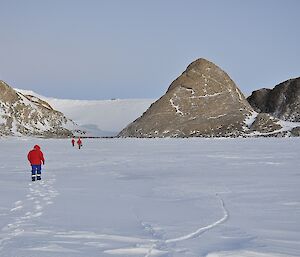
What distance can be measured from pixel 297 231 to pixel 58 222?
450 cm

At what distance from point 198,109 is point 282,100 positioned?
4636 cm

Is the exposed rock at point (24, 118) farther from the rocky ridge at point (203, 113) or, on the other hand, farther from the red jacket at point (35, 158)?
the red jacket at point (35, 158)

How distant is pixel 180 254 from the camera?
6293mm

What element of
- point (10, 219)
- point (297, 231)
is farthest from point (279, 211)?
point (10, 219)

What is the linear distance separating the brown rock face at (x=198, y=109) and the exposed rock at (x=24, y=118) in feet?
97.9

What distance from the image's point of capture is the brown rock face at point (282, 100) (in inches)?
6521

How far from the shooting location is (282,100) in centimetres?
17712

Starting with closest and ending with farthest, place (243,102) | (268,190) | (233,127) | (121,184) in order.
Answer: (268,190)
(121,184)
(233,127)
(243,102)

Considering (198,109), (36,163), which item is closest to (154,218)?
(36,163)

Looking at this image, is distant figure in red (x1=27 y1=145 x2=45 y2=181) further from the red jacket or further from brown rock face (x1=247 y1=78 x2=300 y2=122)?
brown rock face (x1=247 y1=78 x2=300 y2=122)

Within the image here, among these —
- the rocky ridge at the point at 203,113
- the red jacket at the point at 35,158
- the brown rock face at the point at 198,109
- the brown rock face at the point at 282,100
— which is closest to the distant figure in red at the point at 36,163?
the red jacket at the point at 35,158

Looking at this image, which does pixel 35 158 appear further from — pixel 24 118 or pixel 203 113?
pixel 24 118

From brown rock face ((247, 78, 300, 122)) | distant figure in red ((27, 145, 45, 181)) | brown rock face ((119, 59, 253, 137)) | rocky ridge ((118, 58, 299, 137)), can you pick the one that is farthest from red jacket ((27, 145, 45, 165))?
brown rock face ((247, 78, 300, 122))

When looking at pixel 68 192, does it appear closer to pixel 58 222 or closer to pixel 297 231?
pixel 58 222
